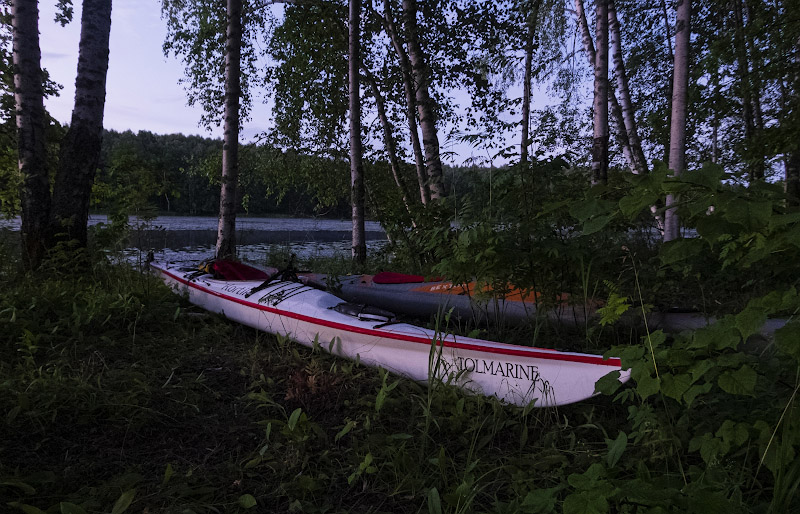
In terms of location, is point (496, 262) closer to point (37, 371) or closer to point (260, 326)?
point (260, 326)

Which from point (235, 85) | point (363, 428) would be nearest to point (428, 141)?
point (235, 85)

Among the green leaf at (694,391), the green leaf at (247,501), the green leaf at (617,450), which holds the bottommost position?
the green leaf at (247,501)

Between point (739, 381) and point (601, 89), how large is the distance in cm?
638

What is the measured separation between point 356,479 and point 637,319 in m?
2.52

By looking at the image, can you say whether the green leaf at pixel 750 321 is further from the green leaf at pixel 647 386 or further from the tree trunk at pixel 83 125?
the tree trunk at pixel 83 125

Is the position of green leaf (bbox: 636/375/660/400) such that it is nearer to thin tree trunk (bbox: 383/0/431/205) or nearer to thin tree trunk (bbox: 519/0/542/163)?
thin tree trunk (bbox: 519/0/542/163)

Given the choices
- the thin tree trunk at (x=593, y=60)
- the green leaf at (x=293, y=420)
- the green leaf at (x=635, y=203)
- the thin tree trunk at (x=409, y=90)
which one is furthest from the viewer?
the thin tree trunk at (x=593, y=60)

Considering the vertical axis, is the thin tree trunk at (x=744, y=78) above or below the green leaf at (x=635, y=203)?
above

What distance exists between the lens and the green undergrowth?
4.65ft

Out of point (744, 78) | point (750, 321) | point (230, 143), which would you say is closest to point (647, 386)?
point (750, 321)

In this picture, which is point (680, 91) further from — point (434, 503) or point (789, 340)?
point (434, 503)

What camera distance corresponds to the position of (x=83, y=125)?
16.1 feet

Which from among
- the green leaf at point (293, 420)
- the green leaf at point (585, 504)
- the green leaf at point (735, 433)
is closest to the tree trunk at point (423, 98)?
the green leaf at point (293, 420)

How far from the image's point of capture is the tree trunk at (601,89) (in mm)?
6566
